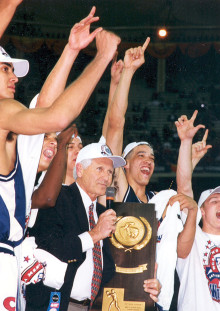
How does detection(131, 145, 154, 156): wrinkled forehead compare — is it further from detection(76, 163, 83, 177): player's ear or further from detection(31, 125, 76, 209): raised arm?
detection(31, 125, 76, 209): raised arm

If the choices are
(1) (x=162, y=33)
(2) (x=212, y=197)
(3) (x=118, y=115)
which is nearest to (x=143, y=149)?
(3) (x=118, y=115)

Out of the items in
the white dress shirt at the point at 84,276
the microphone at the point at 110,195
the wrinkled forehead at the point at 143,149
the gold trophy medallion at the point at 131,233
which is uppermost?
the wrinkled forehead at the point at 143,149

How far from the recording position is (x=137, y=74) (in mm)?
17625

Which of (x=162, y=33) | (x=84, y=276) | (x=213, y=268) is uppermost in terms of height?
(x=162, y=33)

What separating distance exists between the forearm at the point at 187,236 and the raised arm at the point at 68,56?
5.16ft

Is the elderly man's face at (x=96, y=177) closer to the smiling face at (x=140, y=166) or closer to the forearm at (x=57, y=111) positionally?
the smiling face at (x=140, y=166)

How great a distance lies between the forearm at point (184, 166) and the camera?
14.0 feet

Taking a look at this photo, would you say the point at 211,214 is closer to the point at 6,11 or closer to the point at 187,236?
the point at 187,236

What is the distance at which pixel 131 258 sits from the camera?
11.5 feet

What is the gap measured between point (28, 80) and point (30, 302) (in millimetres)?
11904

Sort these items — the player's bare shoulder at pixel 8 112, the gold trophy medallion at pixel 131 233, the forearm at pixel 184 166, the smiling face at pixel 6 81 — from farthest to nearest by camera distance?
the forearm at pixel 184 166 < the gold trophy medallion at pixel 131 233 < the smiling face at pixel 6 81 < the player's bare shoulder at pixel 8 112

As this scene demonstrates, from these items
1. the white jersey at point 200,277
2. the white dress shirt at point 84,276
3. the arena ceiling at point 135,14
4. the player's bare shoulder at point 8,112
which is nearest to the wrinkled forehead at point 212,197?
the white jersey at point 200,277

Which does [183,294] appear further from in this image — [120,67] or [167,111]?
[167,111]

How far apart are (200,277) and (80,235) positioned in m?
1.18
